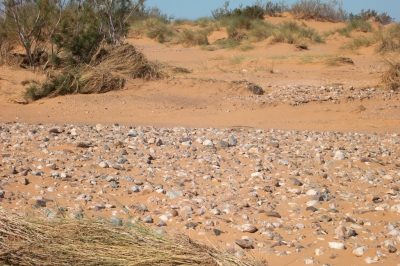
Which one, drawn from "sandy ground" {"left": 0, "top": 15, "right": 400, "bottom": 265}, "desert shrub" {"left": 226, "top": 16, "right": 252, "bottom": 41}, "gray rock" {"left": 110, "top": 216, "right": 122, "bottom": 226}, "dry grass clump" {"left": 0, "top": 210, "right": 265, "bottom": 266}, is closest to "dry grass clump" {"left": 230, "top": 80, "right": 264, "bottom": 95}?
"sandy ground" {"left": 0, "top": 15, "right": 400, "bottom": 265}

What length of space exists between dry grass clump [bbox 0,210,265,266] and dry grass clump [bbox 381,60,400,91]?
9927 millimetres

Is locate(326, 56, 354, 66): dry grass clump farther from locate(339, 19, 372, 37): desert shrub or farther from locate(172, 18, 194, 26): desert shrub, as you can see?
locate(172, 18, 194, 26): desert shrub

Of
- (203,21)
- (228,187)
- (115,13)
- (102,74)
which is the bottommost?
(228,187)

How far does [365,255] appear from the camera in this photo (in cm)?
382

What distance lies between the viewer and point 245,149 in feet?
21.3

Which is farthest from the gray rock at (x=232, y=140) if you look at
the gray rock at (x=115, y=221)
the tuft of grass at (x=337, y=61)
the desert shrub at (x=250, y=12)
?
the desert shrub at (x=250, y=12)

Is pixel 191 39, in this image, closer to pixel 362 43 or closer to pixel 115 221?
pixel 362 43

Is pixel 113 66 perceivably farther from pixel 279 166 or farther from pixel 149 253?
pixel 149 253

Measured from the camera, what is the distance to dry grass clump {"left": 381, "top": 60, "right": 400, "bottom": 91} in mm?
12055

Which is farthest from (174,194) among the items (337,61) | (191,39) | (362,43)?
(191,39)

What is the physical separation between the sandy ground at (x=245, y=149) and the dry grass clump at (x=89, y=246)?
0.41m

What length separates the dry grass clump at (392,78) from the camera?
12.1 meters

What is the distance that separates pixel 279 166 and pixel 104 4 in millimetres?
10253

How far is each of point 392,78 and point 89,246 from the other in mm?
10820
